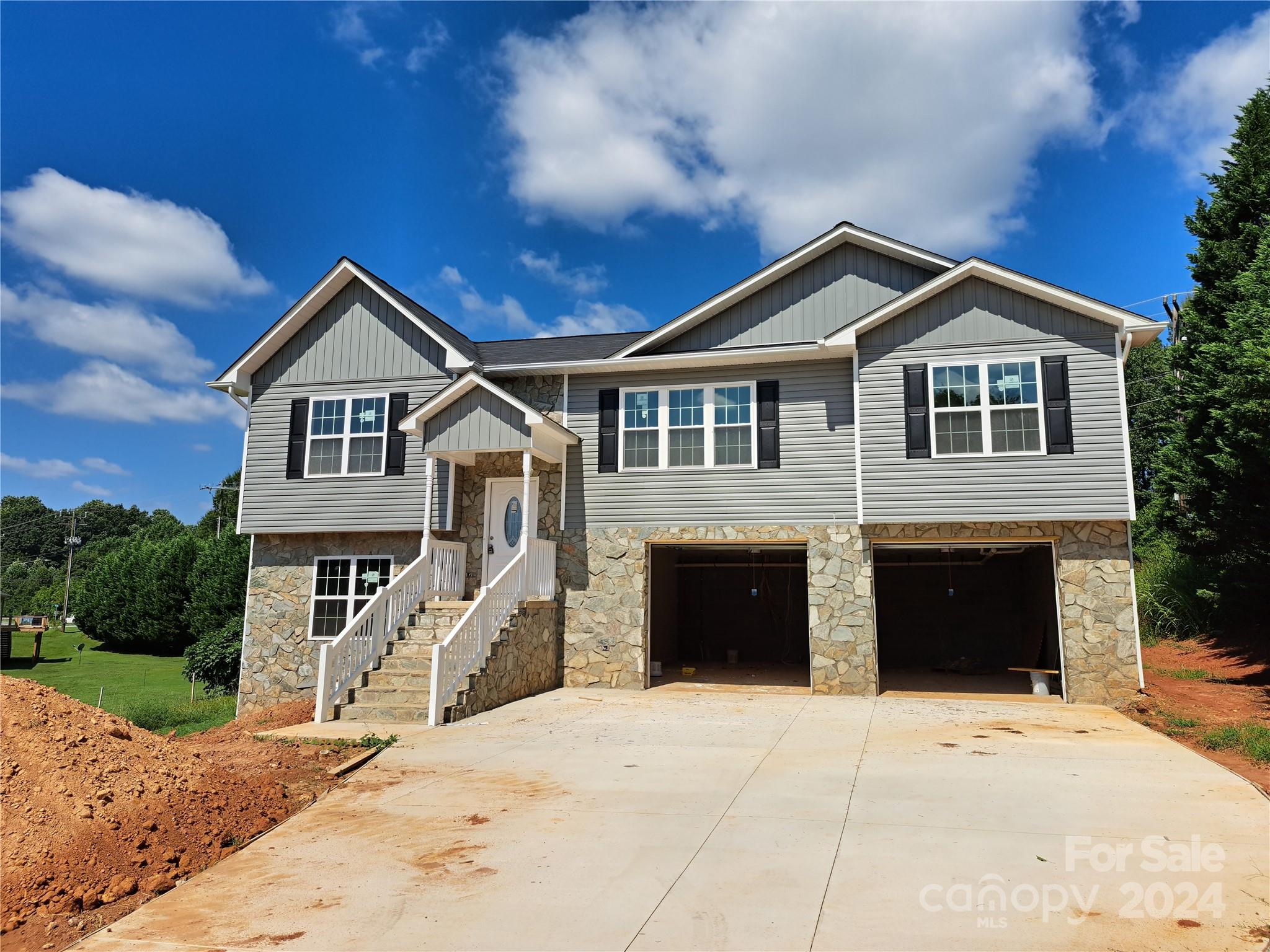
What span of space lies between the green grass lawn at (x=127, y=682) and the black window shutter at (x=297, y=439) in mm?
4580

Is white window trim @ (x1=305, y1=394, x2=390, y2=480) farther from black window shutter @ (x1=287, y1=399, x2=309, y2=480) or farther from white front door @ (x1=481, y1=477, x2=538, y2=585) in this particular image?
white front door @ (x1=481, y1=477, x2=538, y2=585)

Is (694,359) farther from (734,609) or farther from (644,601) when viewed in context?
(734,609)

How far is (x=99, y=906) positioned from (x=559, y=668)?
30.9ft

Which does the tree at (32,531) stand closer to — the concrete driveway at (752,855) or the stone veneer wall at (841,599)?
the stone veneer wall at (841,599)

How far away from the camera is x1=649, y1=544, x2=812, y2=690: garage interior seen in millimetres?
18703

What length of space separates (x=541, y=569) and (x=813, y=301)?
21.9 ft

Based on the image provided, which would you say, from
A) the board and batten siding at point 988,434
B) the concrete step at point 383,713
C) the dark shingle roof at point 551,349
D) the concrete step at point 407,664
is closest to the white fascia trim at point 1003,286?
the board and batten siding at point 988,434

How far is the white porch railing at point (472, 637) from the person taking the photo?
10.1 m

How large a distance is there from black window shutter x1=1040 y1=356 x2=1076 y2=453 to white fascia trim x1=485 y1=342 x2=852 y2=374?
296 cm

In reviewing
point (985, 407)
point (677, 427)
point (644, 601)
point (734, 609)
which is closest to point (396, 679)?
point (644, 601)

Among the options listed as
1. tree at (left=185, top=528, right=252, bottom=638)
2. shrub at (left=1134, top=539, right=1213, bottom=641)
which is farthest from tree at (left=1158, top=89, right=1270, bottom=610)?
tree at (left=185, top=528, right=252, bottom=638)

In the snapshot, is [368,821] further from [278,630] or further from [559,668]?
[278,630]

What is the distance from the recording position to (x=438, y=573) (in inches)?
536

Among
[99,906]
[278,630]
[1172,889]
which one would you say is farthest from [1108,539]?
[278,630]
